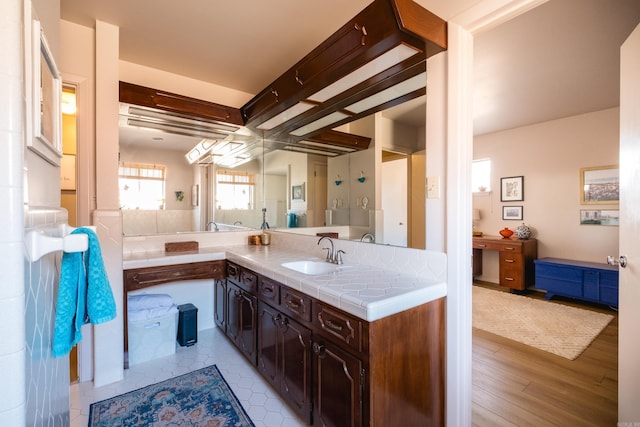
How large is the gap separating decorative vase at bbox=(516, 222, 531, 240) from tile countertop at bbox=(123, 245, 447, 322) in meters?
3.83

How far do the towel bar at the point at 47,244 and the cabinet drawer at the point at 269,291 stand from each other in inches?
48.6

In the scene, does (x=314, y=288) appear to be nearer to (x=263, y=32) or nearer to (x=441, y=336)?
(x=441, y=336)

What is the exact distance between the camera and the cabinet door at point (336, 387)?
49.7 inches

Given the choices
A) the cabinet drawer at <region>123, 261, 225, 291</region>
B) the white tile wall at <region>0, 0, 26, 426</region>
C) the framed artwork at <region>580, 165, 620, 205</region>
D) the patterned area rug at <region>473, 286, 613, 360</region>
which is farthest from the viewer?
the framed artwork at <region>580, 165, 620, 205</region>

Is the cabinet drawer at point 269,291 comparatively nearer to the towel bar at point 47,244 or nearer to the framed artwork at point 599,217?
the towel bar at point 47,244

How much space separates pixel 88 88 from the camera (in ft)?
7.09

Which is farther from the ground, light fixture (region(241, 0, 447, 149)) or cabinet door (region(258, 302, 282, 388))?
light fixture (region(241, 0, 447, 149))

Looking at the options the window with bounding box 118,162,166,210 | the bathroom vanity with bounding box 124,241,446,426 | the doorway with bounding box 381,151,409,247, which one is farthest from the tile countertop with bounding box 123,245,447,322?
the window with bounding box 118,162,166,210

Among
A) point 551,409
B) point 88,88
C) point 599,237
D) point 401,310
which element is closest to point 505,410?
point 551,409

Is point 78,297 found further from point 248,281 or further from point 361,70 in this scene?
point 361,70

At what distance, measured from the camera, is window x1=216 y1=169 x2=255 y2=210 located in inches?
128

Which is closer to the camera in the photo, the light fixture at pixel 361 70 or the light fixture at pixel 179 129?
→ the light fixture at pixel 361 70

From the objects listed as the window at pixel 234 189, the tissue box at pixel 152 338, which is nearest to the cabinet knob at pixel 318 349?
the tissue box at pixel 152 338

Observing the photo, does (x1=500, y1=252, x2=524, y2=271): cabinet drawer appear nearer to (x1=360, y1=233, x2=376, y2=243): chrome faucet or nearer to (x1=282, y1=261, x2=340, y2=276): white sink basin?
(x1=360, y1=233, x2=376, y2=243): chrome faucet
